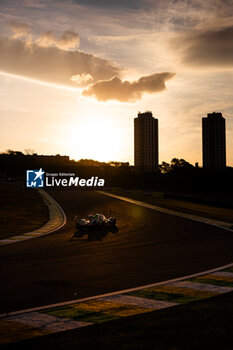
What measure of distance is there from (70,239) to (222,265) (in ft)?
25.9

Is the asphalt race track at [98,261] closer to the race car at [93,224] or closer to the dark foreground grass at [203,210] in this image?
the race car at [93,224]

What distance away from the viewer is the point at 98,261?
1246 centimetres

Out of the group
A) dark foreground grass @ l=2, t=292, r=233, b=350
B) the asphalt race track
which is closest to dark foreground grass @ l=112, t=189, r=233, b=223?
the asphalt race track

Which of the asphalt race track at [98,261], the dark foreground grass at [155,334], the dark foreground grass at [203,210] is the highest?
the dark foreground grass at [155,334]

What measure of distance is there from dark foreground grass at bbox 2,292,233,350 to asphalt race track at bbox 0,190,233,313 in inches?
77.1

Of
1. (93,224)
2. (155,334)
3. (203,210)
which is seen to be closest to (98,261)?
(155,334)

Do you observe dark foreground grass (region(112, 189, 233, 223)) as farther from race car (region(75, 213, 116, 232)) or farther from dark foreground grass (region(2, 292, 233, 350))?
dark foreground grass (region(2, 292, 233, 350))

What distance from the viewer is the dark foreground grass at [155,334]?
225 inches

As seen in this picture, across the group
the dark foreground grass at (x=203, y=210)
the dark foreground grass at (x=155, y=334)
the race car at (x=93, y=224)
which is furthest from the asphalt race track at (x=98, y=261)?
A: the dark foreground grass at (x=203, y=210)

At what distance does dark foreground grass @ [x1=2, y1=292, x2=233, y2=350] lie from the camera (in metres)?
5.71

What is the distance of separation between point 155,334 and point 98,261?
21.2 ft

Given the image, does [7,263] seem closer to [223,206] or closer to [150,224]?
[150,224]

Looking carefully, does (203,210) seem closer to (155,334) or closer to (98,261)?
(98,261)

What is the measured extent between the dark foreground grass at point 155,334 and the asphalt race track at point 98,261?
1.96 m
